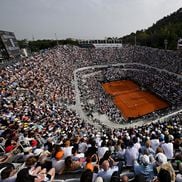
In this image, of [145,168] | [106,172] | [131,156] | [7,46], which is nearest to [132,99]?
[7,46]

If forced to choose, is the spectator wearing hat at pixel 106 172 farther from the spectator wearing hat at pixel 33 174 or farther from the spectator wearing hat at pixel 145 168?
the spectator wearing hat at pixel 33 174

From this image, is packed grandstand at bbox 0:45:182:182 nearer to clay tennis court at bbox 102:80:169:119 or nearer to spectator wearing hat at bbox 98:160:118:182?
spectator wearing hat at bbox 98:160:118:182

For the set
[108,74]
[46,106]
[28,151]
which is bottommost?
[108,74]

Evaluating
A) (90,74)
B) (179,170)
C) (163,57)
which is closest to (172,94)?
(163,57)

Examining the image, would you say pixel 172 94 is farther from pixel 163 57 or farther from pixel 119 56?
pixel 119 56

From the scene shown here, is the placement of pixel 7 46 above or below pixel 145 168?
below

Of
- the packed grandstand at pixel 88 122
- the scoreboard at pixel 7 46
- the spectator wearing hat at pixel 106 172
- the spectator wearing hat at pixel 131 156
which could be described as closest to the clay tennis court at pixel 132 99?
the packed grandstand at pixel 88 122

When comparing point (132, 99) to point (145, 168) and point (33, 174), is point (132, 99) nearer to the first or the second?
point (145, 168)
